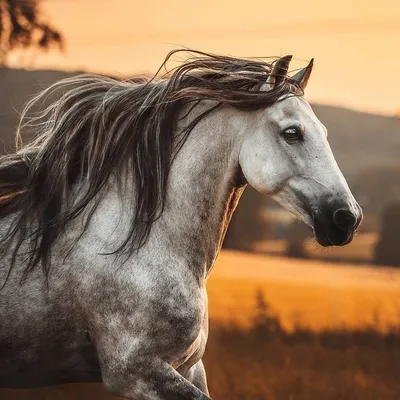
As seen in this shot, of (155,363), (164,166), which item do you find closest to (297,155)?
(164,166)

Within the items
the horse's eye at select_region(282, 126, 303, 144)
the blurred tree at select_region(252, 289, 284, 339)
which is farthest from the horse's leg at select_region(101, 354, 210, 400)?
the blurred tree at select_region(252, 289, 284, 339)

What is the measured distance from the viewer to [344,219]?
366 centimetres

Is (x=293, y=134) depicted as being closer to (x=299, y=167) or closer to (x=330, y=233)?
(x=299, y=167)

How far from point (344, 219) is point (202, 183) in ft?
1.99

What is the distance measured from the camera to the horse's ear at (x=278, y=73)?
12.6 feet

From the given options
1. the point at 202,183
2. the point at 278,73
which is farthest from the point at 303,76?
the point at 202,183

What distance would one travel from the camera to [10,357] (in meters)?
4.00

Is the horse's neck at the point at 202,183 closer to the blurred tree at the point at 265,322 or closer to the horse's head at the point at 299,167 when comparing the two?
the horse's head at the point at 299,167

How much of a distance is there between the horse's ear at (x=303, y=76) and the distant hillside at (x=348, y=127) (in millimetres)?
3691

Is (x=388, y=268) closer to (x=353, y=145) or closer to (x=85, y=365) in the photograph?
(x=353, y=145)

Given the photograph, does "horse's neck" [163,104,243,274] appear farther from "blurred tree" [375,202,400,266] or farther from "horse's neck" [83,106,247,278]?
"blurred tree" [375,202,400,266]

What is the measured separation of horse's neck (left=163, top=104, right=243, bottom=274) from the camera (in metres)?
3.89

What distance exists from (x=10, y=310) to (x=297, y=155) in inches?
52.1

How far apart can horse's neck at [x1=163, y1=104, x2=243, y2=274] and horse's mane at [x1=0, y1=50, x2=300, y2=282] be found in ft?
0.16
